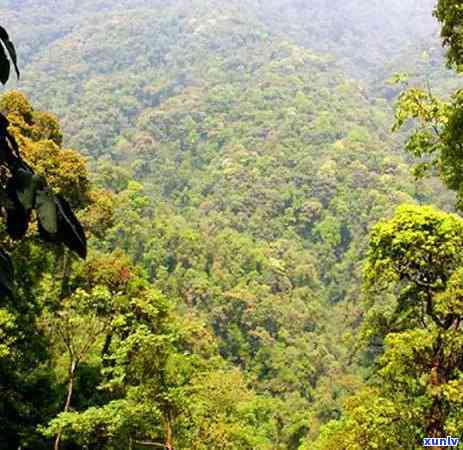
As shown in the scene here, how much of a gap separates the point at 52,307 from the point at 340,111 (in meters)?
78.3

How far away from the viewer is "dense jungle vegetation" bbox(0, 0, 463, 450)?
9.48 metres

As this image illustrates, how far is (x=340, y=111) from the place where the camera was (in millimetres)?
88625

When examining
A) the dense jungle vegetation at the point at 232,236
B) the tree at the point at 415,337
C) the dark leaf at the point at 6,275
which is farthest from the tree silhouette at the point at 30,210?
the tree at the point at 415,337

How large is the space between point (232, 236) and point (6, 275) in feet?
173

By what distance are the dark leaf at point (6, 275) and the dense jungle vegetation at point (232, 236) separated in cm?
3

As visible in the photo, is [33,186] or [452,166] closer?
[33,186]

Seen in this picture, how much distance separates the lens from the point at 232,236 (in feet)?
178

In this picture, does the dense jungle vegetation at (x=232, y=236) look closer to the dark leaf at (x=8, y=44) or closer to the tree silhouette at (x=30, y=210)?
the tree silhouette at (x=30, y=210)

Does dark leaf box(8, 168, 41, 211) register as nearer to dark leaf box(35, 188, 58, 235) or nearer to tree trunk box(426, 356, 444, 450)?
dark leaf box(35, 188, 58, 235)

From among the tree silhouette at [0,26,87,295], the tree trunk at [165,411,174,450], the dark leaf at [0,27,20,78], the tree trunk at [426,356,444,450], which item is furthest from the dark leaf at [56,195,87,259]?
the tree trunk at [165,411,174,450]

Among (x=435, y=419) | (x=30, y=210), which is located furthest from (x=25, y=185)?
(x=435, y=419)

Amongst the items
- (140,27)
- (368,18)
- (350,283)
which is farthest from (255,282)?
(368,18)

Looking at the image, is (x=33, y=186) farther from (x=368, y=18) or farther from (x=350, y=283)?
(x=368, y=18)

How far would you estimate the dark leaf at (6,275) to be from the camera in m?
1.62
